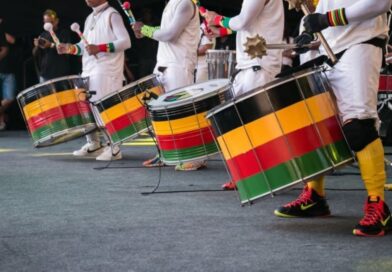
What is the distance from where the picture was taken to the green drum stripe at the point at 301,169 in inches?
169

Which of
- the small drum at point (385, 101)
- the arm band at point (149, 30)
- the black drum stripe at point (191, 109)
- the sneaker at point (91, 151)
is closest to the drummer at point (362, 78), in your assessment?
the black drum stripe at point (191, 109)

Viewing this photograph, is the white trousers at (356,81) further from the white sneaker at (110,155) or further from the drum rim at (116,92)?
the white sneaker at (110,155)

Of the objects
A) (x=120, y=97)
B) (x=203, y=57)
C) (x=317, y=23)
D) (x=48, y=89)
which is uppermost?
(x=317, y=23)

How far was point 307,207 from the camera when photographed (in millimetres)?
5031

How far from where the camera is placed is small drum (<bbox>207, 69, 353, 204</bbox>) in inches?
169

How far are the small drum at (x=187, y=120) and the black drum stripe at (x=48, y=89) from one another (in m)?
2.00

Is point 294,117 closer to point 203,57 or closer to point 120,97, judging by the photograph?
point 120,97

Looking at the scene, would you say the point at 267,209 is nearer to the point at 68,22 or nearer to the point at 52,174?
the point at 52,174

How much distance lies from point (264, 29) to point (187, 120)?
2.55 feet

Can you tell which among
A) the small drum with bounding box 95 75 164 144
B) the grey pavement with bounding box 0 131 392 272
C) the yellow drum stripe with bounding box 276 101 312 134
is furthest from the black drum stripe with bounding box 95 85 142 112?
the yellow drum stripe with bounding box 276 101 312 134

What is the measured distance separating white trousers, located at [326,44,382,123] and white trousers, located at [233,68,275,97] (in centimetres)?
126

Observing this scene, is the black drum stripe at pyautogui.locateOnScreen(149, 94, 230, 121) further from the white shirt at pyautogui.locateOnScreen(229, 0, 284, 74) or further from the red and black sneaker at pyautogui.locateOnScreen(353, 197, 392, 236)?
the red and black sneaker at pyautogui.locateOnScreen(353, 197, 392, 236)

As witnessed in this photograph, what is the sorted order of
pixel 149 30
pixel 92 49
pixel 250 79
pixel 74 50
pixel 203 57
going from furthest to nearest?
1. pixel 203 57
2. pixel 74 50
3. pixel 92 49
4. pixel 149 30
5. pixel 250 79

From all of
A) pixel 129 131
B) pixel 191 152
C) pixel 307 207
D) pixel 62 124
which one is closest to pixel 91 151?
pixel 62 124
